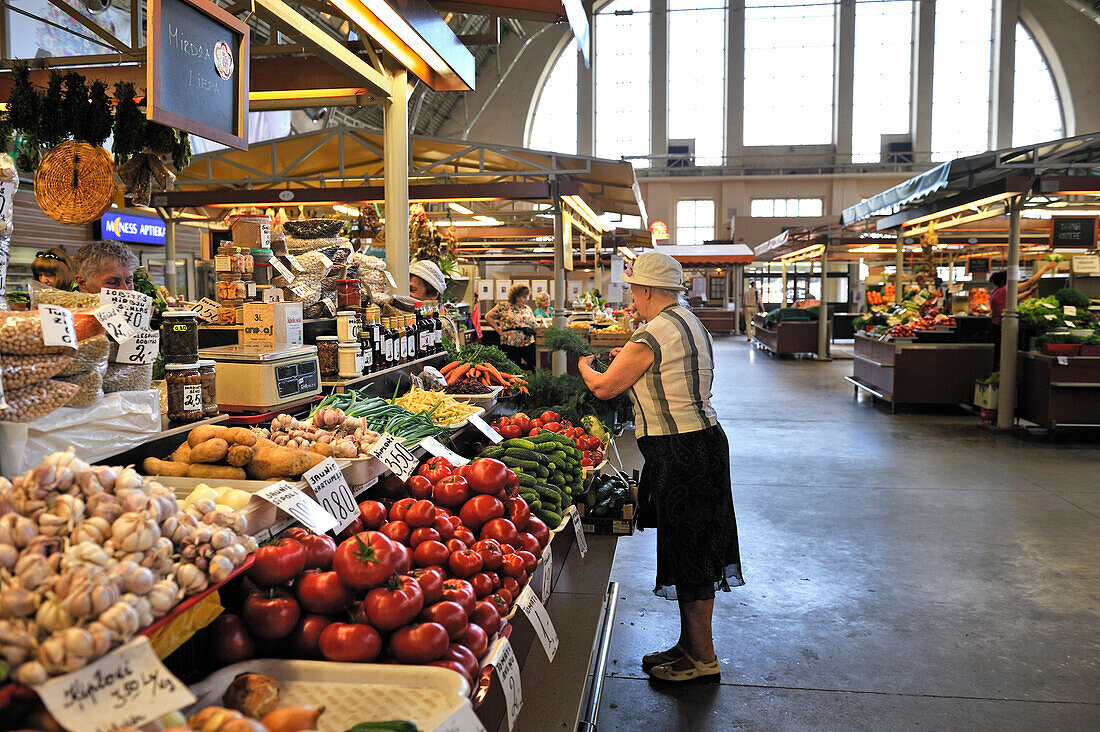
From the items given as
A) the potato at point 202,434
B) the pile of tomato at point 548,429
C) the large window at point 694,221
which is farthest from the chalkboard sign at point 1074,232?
the large window at point 694,221

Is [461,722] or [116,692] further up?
[116,692]

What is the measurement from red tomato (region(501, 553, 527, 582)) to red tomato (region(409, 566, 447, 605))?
1.31ft

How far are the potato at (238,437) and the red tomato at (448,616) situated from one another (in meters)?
0.74

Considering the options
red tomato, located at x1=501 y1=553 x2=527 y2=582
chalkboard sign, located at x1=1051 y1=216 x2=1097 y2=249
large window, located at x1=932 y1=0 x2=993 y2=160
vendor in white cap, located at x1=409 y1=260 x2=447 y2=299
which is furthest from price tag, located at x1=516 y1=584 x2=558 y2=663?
large window, located at x1=932 y1=0 x2=993 y2=160

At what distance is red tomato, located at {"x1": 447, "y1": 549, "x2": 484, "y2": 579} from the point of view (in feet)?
6.93

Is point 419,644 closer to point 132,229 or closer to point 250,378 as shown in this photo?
point 250,378

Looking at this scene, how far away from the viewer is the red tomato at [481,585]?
212 centimetres

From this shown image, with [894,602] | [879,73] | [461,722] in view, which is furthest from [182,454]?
[879,73]

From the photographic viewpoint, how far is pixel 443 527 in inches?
90.3

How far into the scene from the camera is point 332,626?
5.47ft

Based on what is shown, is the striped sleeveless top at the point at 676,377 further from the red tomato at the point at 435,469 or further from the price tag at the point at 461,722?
the price tag at the point at 461,722

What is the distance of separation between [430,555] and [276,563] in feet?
1.58

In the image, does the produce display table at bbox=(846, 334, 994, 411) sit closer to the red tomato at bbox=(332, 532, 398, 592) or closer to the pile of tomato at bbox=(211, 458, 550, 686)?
the pile of tomato at bbox=(211, 458, 550, 686)

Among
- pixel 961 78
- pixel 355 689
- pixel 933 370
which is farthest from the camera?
pixel 961 78
